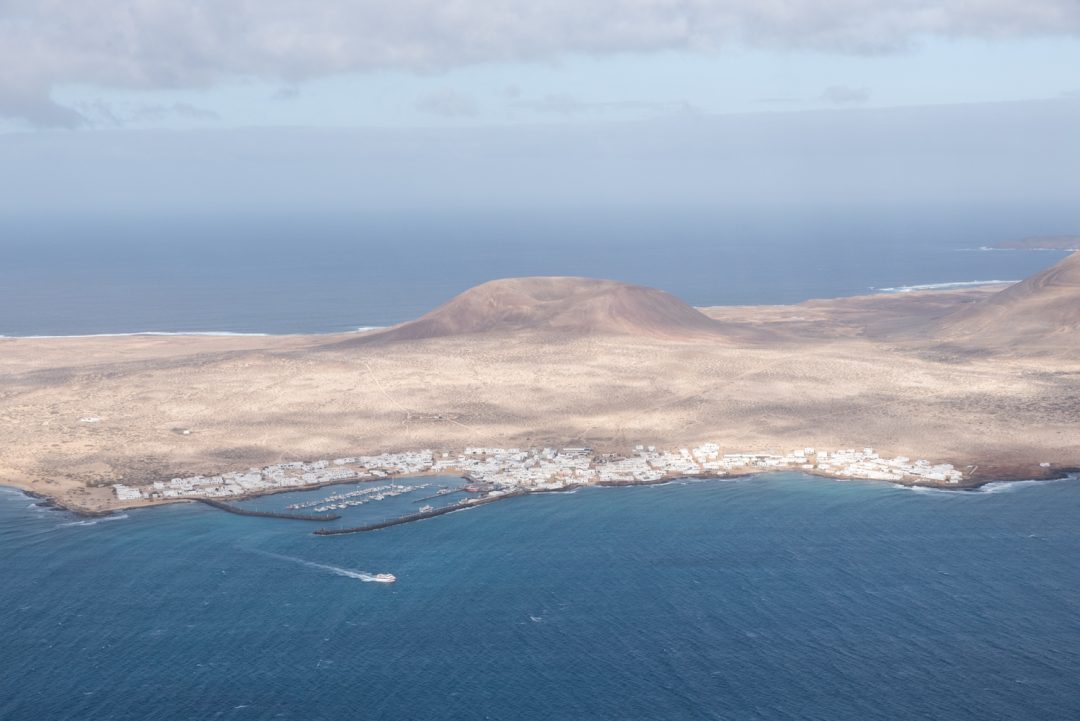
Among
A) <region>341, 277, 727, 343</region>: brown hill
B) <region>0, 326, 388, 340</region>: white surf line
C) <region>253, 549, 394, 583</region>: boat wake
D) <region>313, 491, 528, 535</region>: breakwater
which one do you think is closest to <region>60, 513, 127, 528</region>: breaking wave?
<region>253, 549, 394, 583</region>: boat wake

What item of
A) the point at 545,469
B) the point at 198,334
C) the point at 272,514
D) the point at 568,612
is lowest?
the point at 568,612

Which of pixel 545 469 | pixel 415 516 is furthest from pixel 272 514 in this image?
pixel 545 469

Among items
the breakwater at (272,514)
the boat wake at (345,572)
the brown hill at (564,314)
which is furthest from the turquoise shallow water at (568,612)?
the brown hill at (564,314)

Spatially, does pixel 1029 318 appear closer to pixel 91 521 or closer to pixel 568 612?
pixel 568 612

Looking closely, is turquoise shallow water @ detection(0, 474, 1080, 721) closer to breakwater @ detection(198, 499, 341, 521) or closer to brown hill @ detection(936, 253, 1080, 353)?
breakwater @ detection(198, 499, 341, 521)

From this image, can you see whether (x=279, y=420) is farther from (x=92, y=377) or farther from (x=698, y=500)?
(x=698, y=500)

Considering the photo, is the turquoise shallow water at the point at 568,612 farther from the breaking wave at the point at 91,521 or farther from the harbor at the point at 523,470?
the harbor at the point at 523,470
